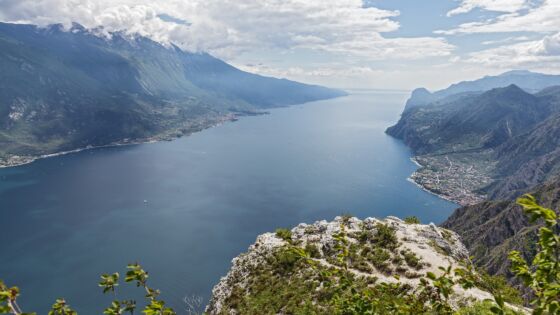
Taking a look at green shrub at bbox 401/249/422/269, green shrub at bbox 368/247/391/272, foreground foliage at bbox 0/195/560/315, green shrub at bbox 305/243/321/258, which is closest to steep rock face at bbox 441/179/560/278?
green shrub at bbox 401/249/422/269

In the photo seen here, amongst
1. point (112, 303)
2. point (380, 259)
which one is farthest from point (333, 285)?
point (380, 259)

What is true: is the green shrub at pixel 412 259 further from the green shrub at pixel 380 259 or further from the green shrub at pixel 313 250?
the green shrub at pixel 313 250

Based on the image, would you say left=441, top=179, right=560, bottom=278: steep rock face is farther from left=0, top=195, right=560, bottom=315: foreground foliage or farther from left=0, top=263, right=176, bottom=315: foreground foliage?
left=0, top=263, right=176, bottom=315: foreground foliage

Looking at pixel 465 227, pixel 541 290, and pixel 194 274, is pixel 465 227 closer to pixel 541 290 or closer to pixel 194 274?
pixel 194 274

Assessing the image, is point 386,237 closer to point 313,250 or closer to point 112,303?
point 313,250

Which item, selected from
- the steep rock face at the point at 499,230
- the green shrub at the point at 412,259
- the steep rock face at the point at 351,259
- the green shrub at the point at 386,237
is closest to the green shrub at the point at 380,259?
the steep rock face at the point at 351,259

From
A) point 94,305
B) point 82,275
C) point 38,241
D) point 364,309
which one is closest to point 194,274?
point 94,305
